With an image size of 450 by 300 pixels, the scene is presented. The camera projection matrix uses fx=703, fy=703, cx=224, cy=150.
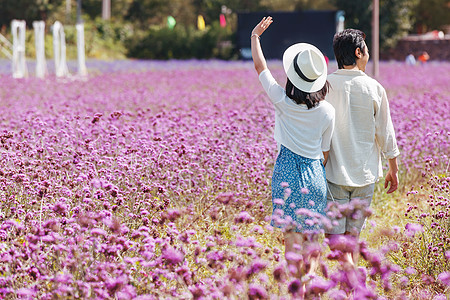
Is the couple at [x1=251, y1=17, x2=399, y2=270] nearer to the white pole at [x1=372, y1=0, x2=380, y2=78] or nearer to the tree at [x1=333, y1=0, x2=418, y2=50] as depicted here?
the white pole at [x1=372, y1=0, x2=380, y2=78]

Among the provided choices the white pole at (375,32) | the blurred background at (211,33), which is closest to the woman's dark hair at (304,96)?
the white pole at (375,32)

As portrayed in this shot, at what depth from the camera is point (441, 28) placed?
46875mm

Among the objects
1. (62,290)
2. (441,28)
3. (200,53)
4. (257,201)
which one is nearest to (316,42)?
(200,53)

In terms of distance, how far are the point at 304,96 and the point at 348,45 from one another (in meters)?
0.41

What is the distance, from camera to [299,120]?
339 cm

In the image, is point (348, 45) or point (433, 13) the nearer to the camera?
point (348, 45)

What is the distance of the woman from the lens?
332 centimetres

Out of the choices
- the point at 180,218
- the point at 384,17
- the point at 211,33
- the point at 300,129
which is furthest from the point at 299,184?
the point at 211,33

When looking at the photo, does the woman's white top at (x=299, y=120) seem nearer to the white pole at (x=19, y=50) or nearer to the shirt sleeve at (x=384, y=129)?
the shirt sleeve at (x=384, y=129)

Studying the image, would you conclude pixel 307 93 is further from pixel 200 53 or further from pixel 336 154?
pixel 200 53

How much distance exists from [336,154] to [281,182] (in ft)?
1.33

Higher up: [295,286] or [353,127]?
[353,127]

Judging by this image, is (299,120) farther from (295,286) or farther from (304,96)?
(295,286)

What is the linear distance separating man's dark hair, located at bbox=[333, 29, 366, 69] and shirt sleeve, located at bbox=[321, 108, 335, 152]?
1.06ft
